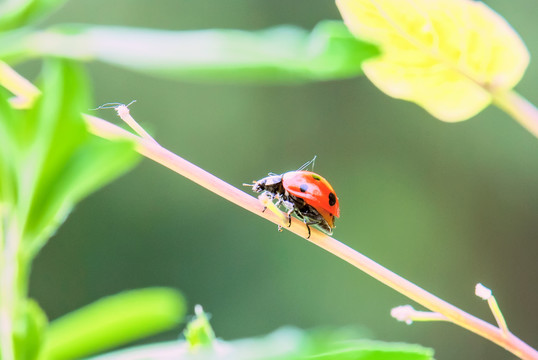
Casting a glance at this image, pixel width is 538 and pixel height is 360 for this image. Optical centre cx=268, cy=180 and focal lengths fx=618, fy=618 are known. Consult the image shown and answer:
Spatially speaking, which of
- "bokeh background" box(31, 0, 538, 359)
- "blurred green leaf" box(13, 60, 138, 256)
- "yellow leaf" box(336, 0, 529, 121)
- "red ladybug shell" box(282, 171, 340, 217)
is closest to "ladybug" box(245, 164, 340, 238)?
"red ladybug shell" box(282, 171, 340, 217)

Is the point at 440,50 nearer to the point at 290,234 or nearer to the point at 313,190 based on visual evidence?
the point at 313,190

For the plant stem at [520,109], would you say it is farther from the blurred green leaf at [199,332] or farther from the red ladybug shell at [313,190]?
the red ladybug shell at [313,190]

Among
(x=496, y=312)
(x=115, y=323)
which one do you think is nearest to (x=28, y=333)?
(x=115, y=323)

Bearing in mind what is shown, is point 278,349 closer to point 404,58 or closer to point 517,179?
point 404,58

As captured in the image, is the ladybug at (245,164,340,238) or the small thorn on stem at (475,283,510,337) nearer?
the small thorn on stem at (475,283,510,337)

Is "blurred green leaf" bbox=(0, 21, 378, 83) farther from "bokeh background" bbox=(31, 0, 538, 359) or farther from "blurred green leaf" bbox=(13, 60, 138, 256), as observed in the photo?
"bokeh background" bbox=(31, 0, 538, 359)

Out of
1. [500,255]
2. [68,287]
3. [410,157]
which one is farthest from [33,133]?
[500,255]
